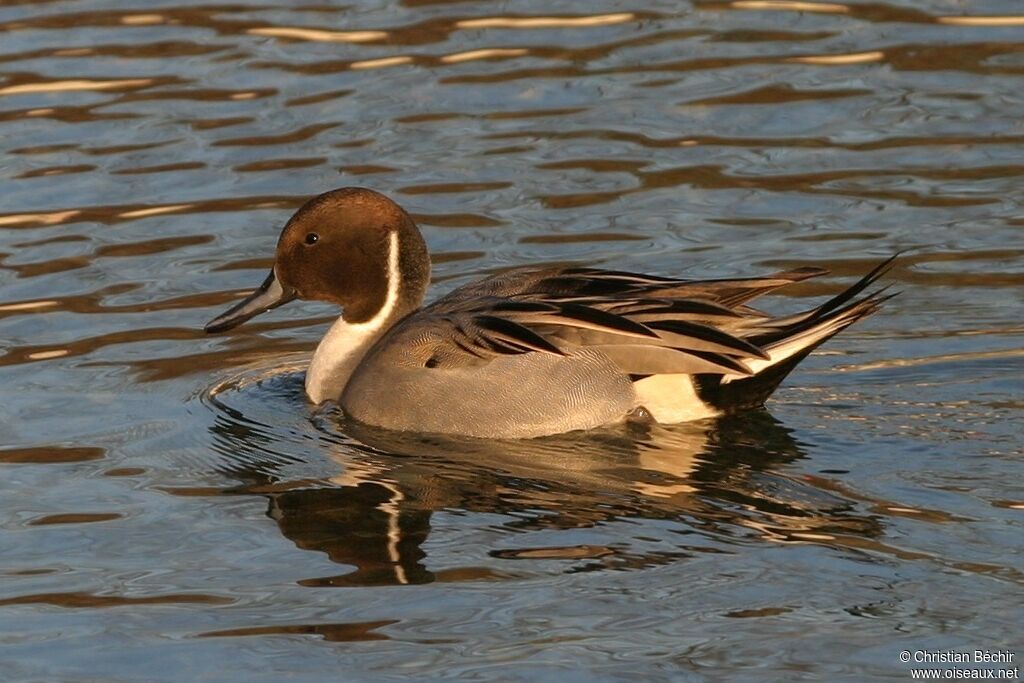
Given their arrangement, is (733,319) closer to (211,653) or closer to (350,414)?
(350,414)

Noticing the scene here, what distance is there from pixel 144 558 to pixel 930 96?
595 cm

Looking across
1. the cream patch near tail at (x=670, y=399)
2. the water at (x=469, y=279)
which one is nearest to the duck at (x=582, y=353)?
the cream patch near tail at (x=670, y=399)

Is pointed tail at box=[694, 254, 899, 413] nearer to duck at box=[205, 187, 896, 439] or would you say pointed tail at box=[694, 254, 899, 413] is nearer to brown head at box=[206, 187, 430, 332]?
duck at box=[205, 187, 896, 439]

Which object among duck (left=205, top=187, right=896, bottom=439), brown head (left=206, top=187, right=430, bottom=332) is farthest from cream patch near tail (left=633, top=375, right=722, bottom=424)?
brown head (left=206, top=187, right=430, bottom=332)

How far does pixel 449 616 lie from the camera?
5691 mm

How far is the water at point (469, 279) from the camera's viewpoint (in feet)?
18.5

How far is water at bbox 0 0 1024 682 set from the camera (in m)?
5.63

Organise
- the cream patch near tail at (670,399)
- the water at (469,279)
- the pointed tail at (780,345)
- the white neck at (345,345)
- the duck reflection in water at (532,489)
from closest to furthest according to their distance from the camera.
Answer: the water at (469,279) → the duck reflection in water at (532,489) → the pointed tail at (780,345) → the cream patch near tail at (670,399) → the white neck at (345,345)

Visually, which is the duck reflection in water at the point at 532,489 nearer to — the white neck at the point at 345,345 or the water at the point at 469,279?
the water at the point at 469,279

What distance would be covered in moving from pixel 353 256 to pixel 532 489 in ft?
5.47

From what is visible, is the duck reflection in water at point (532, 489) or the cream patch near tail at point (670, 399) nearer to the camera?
the duck reflection in water at point (532, 489)

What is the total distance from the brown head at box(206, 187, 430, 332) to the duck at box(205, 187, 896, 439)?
40cm

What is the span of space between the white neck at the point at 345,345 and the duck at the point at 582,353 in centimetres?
25

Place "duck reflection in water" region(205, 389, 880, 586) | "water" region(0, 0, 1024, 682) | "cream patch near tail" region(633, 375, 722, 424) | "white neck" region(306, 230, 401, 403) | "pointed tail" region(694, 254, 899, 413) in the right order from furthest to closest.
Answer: "white neck" region(306, 230, 401, 403) → "cream patch near tail" region(633, 375, 722, 424) → "pointed tail" region(694, 254, 899, 413) → "duck reflection in water" region(205, 389, 880, 586) → "water" region(0, 0, 1024, 682)
